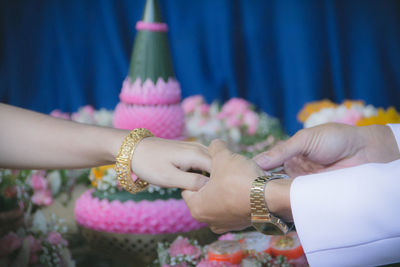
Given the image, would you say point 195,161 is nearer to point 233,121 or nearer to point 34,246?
point 34,246

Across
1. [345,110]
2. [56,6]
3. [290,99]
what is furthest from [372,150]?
[56,6]

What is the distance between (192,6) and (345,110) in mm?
1332

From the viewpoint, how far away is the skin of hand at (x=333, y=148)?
98 centimetres

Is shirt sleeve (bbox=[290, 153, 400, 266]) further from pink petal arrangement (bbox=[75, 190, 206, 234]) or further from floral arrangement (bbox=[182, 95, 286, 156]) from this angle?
floral arrangement (bbox=[182, 95, 286, 156])

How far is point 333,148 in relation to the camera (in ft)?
3.32

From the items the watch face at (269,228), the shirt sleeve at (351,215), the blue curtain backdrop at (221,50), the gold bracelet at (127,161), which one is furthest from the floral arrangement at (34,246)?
the blue curtain backdrop at (221,50)

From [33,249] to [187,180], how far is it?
41 centimetres

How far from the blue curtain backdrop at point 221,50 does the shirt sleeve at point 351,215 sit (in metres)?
1.86

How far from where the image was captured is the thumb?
3.11 feet

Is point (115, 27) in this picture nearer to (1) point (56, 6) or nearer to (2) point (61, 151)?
(1) point (56, 6)

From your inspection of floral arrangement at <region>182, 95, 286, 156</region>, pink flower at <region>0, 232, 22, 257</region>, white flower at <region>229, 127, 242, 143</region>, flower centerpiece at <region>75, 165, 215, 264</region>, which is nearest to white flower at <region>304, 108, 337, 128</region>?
floral arrangement at <region>182, 95, 286, 156</region>

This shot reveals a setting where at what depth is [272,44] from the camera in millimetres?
2533

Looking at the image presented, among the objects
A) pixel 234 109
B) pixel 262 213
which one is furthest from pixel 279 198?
pixel 234 109

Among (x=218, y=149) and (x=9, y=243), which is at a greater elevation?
(x=218, y=149)
